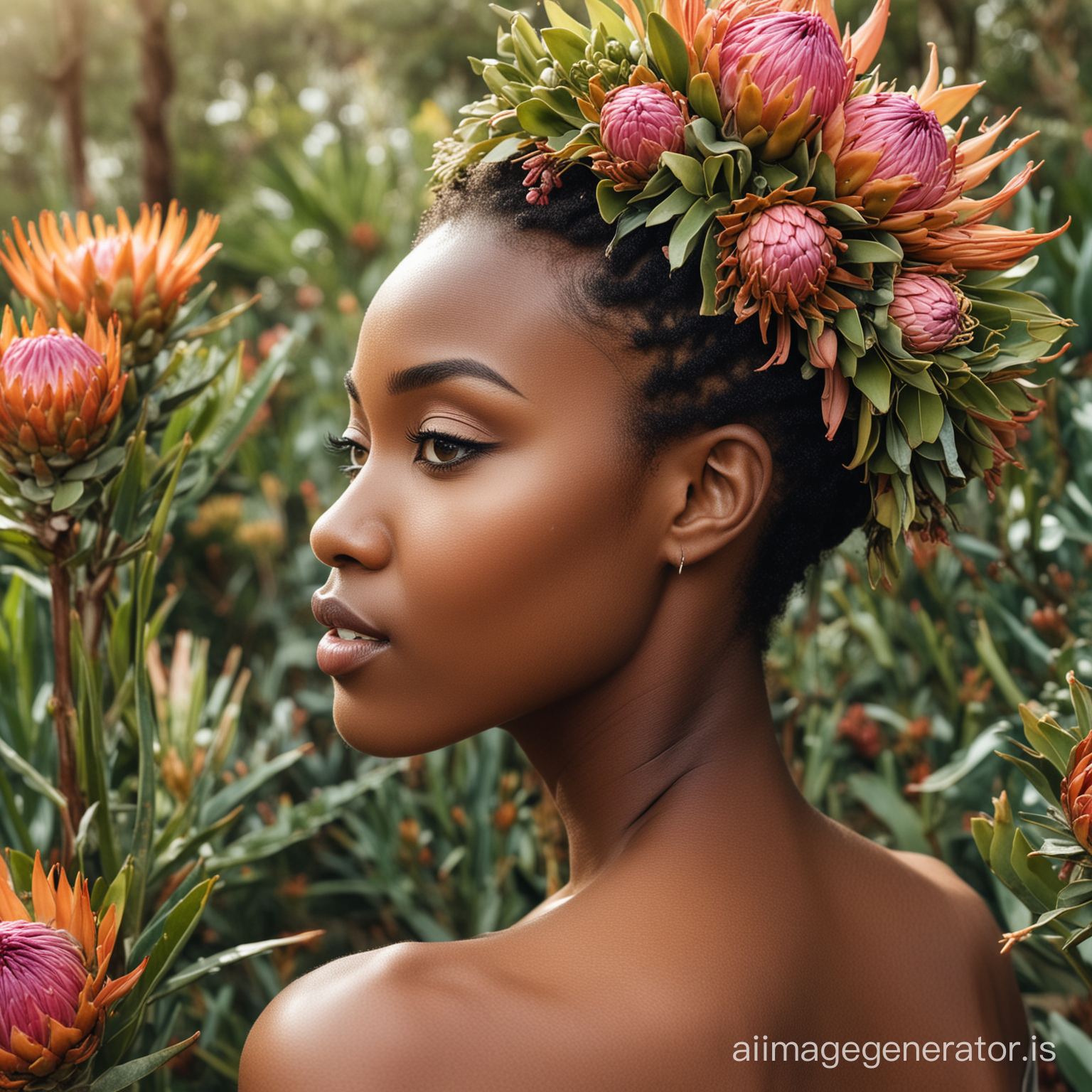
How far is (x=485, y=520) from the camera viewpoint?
1.12m

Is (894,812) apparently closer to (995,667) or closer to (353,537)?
(995,667)

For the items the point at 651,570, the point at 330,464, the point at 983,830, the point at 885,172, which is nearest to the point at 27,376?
the point at 651,570

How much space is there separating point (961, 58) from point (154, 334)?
405 cm

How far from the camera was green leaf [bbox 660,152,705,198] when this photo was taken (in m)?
1.12

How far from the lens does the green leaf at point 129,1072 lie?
1.04 m

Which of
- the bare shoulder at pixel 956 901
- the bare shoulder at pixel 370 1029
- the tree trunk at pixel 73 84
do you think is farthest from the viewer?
the tree trunk at pixel 73 84

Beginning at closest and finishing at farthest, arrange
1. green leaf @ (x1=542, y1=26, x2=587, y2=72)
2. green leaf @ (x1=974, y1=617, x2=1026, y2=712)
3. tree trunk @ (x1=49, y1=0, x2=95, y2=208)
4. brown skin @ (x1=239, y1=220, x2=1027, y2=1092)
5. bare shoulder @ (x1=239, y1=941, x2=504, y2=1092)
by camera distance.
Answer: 1. bare shoulder @ (x1=239, y1=941, x2=504, y2=1092)
2. brown skin @ (x1=239, y1=220, x2=1027, y2=1092)
3. green leaf @ (x1=542, y1=26, x2=587, y2=72)
4. green leaf @ (x1=974, y1=617, x2=1026, y2=712)
5. tree trunk @ (x1=49, y1=0, x2=95, y2=208)

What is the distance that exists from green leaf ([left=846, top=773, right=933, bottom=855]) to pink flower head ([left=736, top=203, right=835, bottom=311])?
1188 millimetres

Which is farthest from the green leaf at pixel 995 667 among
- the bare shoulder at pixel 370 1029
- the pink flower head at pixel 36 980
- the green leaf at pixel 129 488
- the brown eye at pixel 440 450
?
the pink flower head at pixel 36 980

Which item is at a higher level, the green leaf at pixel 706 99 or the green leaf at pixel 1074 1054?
the green leaf at pixel 706 99

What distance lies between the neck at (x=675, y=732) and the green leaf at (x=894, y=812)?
85cm

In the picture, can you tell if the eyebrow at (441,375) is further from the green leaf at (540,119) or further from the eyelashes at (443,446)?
the green leaf at (540,119)

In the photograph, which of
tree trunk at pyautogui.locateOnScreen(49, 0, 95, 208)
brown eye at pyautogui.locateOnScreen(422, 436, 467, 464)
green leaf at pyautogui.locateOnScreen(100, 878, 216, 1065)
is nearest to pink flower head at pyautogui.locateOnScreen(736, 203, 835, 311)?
brown eye at pyautogui.locateOnScreen(422, 436, 467, 464)

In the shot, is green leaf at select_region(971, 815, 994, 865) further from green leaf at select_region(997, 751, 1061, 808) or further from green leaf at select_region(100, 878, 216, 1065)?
green leaf at select_region(100, 878, 216, 1065)
